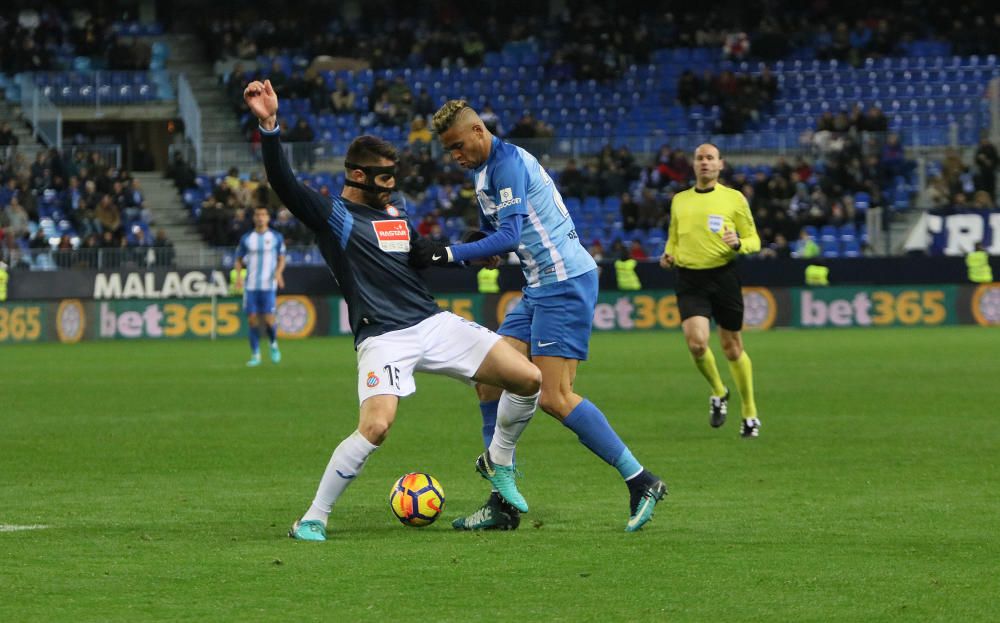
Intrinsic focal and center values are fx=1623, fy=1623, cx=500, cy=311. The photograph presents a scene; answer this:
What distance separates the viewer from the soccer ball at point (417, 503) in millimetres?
8422

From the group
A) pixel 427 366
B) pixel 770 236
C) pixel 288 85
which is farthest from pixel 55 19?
pixel 427 366

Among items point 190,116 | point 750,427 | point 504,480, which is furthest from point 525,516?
point 190,116

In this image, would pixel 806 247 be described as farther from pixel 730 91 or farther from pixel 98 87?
pixel 98 87

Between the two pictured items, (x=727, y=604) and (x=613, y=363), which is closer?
(x=727, y=604)

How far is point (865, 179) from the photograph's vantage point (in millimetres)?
38781

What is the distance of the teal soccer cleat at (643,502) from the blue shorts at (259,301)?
54.5ft

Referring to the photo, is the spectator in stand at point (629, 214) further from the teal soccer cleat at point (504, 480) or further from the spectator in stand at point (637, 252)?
the teal soccer cleat at point (504, 480)

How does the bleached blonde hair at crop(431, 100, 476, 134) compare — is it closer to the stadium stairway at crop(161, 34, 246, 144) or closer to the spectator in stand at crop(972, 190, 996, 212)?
the spectator in stand at crop(972, 190, 996, 212)

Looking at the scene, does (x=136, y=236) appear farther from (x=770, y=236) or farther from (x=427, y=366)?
(x=427, y=366)

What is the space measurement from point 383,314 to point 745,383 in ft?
19.8

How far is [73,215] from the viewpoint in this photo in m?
36.6

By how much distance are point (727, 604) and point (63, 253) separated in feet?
95.2

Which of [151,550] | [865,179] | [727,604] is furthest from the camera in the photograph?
[865,179]

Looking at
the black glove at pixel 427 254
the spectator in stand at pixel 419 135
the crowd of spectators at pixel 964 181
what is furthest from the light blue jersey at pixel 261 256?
the crowd of spectators at pixel 964 181
